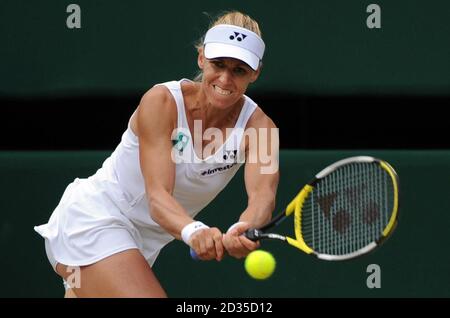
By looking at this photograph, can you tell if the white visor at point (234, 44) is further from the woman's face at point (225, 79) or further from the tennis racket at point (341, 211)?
the tennis racket at point (341, 211)

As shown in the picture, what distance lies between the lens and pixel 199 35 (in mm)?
5078

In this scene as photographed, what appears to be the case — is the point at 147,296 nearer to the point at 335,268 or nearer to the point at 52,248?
the point at 52,248

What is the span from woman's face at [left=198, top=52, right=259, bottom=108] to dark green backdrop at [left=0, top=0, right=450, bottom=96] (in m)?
1.32

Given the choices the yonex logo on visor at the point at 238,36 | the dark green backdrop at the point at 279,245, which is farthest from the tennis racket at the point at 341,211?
the dark green backdrop at the point at 279,245

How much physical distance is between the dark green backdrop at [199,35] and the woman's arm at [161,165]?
1284mm

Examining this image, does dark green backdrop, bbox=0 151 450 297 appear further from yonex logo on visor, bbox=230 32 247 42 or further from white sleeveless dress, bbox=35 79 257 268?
yonex logo on visor, bbox=230 32 247 42

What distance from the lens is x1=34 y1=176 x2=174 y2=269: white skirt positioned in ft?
12.5

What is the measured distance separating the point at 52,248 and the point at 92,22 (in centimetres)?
147

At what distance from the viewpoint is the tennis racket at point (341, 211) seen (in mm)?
3443

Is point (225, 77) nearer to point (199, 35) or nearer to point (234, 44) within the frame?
point (234, 44)

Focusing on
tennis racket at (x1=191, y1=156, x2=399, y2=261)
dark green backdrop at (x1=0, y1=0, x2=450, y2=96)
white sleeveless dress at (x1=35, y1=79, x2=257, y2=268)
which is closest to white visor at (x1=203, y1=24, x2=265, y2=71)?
white sleeveless dress at (x1=35, y1=79, x2=257, y2=268)

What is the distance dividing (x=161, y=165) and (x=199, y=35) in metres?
1.51

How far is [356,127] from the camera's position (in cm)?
510

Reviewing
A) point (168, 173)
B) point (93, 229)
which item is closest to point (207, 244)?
point (168, 173)
